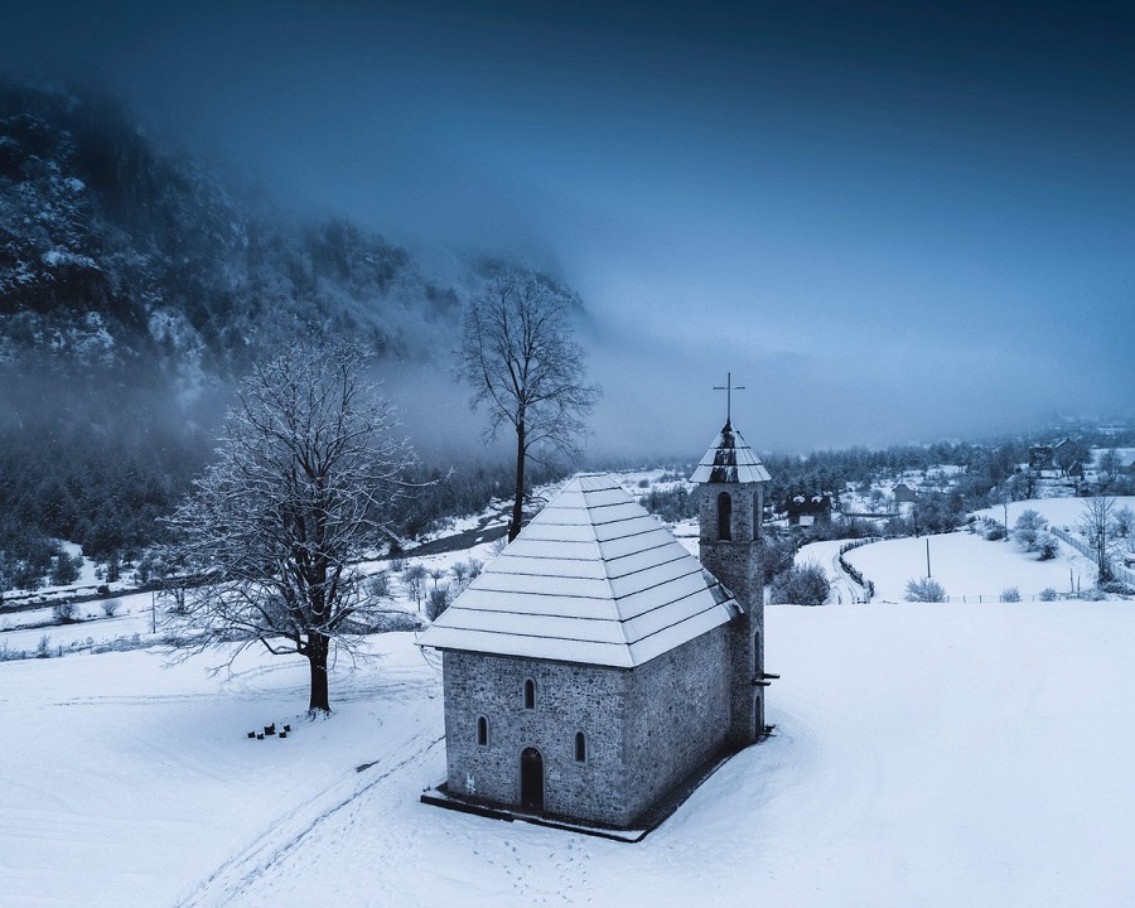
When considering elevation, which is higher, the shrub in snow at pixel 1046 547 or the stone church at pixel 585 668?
the stone church at pixel 585 668

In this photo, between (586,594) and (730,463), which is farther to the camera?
(730,463)

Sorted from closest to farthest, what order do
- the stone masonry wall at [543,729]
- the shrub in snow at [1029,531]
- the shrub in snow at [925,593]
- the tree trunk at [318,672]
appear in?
the stone masonry wall at [543,729], the tree trunk at [318,672], the shrub in snow at [925,593], the shrub in snow at [1029,531]

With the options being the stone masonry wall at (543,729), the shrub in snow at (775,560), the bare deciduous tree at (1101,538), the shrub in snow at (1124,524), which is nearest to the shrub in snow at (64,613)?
the shrub in snow at (775,560)

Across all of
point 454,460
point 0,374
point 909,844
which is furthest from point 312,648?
point 0,374

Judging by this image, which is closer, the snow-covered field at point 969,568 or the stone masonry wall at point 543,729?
the stone masonry wall at point 543,729

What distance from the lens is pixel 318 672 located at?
18.5 metres

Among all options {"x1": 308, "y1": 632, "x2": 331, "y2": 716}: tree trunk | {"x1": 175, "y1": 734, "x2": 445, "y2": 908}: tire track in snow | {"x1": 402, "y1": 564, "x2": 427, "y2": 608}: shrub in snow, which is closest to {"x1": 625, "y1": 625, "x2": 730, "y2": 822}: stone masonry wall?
{"x1": 175, "y1": 734, "x2": 445, "y2": 908}: tire track in snow

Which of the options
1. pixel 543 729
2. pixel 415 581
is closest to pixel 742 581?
pixel 543 729

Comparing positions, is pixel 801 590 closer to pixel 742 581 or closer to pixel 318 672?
pixel 742 581

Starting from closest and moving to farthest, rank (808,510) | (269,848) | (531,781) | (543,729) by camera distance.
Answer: (269,848), (543,729), (531,781), (808,510)

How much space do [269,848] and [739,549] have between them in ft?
34.7

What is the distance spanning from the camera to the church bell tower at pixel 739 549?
53.5ft

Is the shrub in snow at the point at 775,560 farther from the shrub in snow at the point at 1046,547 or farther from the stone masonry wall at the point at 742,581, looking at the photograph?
the stone masonry wall at the point at 742,581

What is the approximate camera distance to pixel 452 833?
12664 millimetres
